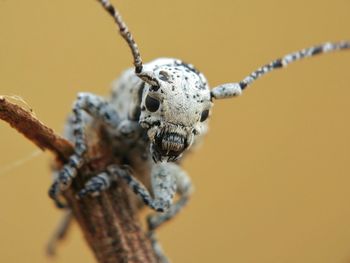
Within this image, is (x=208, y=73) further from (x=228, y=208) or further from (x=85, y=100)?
(x=85, y=100)

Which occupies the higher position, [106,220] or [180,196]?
[180,196]

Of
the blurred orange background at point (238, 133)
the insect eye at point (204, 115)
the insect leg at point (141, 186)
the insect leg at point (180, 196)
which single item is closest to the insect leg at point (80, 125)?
the insect leg at point (141, 186)

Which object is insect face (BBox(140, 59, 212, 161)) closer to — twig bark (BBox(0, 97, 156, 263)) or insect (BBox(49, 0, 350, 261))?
insect (BBox(49, 0, 350, 261))

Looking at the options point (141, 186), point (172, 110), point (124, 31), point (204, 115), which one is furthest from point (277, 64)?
point (141, 186)

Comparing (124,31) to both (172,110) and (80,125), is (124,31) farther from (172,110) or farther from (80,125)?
(80,125)

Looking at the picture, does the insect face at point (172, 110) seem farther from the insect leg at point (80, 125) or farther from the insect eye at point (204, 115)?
the insect leg at point (80, 125)

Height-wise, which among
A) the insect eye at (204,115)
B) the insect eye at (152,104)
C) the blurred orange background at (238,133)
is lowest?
the insect eye at (204,115)

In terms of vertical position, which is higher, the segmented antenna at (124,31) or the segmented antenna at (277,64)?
the segmented antenna at (124,31)
